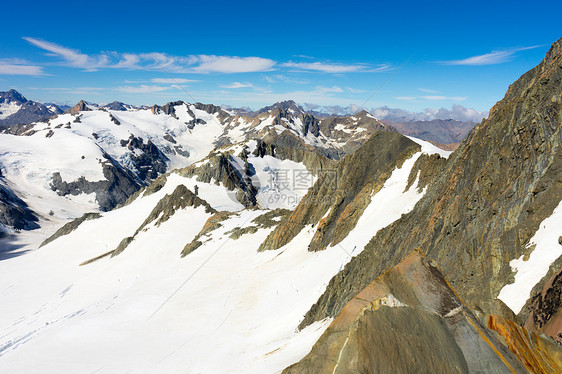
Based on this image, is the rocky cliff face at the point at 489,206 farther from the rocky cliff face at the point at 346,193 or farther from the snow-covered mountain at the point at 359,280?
the rocky cliff face at the point at 346,193

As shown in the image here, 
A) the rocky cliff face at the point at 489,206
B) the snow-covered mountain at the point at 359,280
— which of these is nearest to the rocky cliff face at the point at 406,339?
the snow-covered mountain at the point at 359,280

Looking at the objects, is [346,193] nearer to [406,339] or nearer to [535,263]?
[535,263]

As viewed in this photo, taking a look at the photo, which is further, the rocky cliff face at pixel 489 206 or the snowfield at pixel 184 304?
the snowfield at pixel 184 304

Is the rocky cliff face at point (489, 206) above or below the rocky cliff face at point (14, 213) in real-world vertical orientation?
above

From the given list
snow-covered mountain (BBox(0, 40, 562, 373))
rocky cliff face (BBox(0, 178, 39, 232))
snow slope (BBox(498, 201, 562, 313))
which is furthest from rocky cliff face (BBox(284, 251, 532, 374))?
rocky cliff face (BBox(0, 178, 39, 232))

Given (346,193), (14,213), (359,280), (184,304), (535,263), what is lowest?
(14,213)

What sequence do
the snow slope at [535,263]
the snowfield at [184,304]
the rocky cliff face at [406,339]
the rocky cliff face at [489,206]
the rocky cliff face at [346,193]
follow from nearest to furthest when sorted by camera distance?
1. the rocky cliff face at [406,339]
2. the snow slope at [535,263]
3. the rocky cliff face at [489,206]
4. the snowfield at [184,304]
5. the rocky cliff face at [346,193]

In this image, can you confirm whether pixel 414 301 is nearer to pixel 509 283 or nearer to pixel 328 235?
pixel 509 283

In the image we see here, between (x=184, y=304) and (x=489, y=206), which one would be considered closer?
(x=489, y=206)

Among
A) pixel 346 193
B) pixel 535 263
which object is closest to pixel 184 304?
pixel 346 193

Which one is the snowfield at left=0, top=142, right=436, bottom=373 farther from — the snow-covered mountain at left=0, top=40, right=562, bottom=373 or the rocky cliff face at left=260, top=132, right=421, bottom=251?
the rocky cliff face at left=260, top=132, right=421, bottom=251
